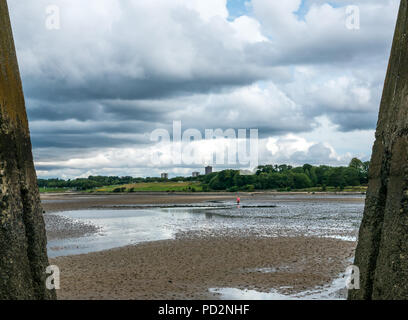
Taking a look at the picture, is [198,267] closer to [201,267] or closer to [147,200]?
[201,267]

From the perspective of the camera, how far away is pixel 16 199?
603 cm

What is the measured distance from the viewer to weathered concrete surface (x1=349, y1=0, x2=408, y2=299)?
536 centimetres

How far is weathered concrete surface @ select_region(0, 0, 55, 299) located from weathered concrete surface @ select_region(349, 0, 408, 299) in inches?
207

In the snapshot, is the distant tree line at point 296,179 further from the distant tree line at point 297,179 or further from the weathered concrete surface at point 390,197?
the weathered concrete surface at point 390,197

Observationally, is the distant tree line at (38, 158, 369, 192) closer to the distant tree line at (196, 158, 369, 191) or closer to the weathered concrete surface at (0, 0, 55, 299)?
the distant tree line at (196, 158, 369, 191)

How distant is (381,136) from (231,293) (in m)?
8.36

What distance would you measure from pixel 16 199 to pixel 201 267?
1207 centimetres

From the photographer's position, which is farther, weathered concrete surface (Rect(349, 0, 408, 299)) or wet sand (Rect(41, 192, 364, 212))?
wet sand (Rect(41, 192, 364, 212))

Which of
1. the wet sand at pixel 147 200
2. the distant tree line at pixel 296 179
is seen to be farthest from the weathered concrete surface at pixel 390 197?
the distant tree line at pixel 296 179

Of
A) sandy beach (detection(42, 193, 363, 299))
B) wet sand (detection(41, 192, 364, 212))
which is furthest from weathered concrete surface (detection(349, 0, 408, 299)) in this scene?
wet sand (detection(41, 192, 364, 212))

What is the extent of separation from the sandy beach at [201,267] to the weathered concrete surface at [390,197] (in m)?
7.23

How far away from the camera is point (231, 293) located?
1296 centimetres
